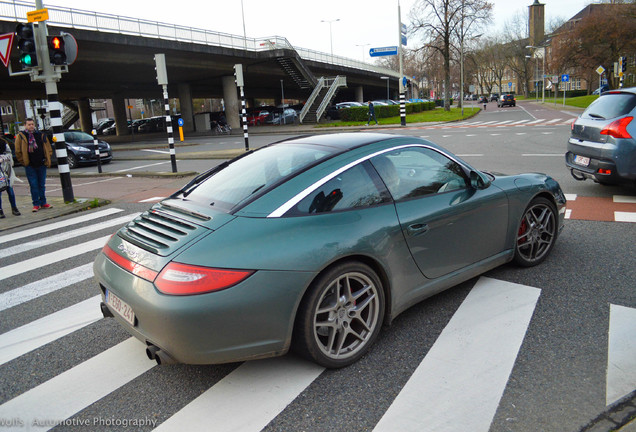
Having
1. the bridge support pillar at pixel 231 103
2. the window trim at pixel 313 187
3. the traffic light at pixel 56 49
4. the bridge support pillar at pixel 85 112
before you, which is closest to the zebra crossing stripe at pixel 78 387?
the window trim at pixel 313 187

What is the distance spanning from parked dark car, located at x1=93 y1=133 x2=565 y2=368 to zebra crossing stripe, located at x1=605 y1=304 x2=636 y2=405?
107cm

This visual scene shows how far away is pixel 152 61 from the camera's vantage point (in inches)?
1412

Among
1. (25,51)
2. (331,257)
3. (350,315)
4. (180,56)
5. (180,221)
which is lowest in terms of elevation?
(350,315)

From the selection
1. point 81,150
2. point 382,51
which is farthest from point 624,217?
point 382,51

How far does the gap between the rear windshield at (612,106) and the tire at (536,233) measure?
3.73 meters

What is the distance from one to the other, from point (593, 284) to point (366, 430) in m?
2.94

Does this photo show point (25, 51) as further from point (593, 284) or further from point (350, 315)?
point (593, 284)

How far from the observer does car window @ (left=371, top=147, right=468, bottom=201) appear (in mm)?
3807

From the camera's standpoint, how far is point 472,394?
9.65 feet

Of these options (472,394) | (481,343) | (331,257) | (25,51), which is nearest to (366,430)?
(472,394)

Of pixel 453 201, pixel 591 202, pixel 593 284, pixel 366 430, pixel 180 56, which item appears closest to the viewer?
pixel 366 430

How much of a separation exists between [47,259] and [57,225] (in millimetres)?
2698

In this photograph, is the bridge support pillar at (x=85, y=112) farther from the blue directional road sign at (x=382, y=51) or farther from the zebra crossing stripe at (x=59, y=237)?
the zebra crossing stripe at (x=59, y=237)

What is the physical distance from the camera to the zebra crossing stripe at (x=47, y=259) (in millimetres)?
6136
